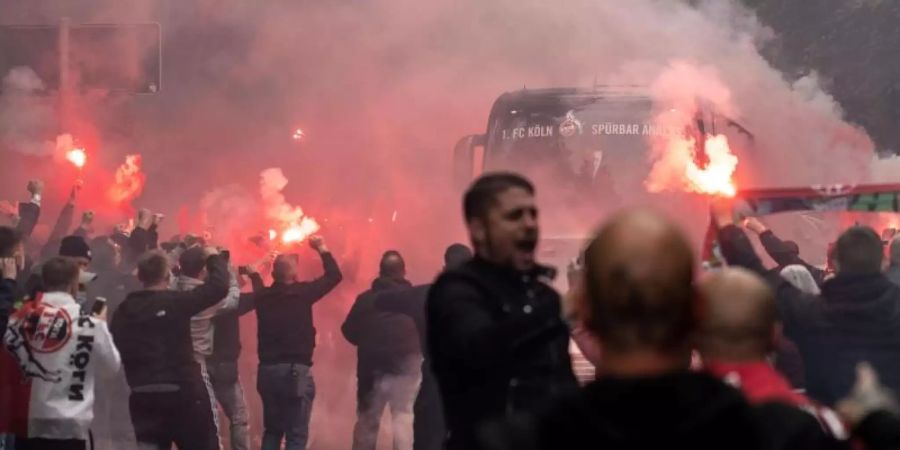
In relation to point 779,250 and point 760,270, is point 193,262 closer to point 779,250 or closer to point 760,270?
point 779,250

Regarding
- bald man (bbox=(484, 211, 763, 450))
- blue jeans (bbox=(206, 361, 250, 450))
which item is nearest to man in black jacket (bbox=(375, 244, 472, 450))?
blue jeans (bbox=(206, 361, 250, 450))

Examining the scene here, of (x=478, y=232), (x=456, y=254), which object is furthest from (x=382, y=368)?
(x=478, y=232)

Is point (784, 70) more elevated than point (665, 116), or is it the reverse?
point (784, 70)

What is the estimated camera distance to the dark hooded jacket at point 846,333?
194 inches

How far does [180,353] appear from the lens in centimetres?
724

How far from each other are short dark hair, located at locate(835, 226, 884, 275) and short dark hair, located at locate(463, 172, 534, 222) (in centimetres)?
217

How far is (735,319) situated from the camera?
2.72 meters

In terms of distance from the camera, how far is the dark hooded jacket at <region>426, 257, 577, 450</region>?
119 inches

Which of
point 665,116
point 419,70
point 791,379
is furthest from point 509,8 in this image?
point 791,379

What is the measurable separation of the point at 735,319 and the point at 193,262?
5.69 m

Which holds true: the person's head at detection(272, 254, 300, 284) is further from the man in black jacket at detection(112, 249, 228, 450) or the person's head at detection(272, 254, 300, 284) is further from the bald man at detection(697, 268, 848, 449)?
the bald man at detection(697, 268, 848, 449)

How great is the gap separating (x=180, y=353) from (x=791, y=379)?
3201 millimetres

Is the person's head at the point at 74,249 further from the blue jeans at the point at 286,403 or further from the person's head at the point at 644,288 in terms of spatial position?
the person's head at the point at 644,288

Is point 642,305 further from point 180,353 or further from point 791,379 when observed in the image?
point 180,353
